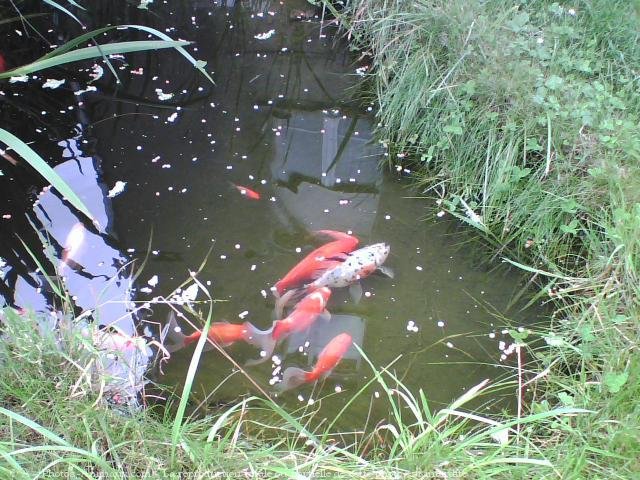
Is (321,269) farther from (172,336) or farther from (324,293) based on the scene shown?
(172,336)

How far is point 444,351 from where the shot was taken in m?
2.62

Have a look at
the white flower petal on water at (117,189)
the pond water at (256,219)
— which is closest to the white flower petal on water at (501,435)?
the pond water at (256,219)

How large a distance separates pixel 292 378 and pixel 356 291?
0.57 metres

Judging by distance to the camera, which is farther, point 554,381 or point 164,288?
point 164,288

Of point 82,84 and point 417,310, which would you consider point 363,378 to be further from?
point 82,84

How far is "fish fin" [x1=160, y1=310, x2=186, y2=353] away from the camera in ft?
8.38

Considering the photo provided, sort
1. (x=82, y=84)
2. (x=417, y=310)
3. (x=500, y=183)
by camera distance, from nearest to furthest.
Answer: (x=417, y=310)
(x=500, y=183)
(x=82, y=84)

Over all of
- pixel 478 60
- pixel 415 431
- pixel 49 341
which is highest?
pixel 478 60

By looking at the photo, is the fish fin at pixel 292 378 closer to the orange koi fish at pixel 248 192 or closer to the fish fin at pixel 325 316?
the fish fin at pixel 325 316

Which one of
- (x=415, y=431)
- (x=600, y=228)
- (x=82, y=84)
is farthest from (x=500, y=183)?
(x=82, y=84)

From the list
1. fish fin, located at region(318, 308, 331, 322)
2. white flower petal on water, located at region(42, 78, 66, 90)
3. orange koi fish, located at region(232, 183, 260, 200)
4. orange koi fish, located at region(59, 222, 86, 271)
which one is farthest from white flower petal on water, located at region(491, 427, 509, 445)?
white flower petal on water, located at region(42, 78, 66, 90)

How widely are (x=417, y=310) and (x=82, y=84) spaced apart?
8.44ft

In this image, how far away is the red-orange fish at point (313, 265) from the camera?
2807 millimetres

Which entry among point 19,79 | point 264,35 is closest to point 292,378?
point 19,79
